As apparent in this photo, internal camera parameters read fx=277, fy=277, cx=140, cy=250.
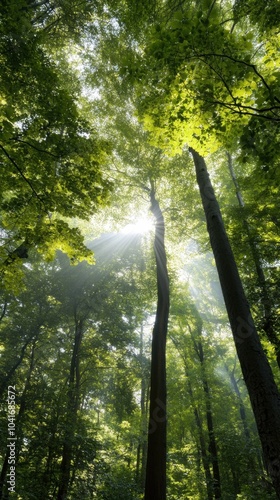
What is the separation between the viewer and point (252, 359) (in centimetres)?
300

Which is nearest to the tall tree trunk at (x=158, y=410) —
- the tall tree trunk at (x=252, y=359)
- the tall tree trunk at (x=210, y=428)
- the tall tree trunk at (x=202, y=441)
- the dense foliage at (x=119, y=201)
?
the dense foliage at (x=119, y=201)

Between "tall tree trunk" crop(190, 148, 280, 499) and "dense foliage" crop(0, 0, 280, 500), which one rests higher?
"dense foliage" crop(0, 0, 280, 500)

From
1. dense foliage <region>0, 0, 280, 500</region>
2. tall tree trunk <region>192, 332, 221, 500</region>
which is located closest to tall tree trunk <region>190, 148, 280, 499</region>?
dense foliage <region>0, 0, 280, 500</region>

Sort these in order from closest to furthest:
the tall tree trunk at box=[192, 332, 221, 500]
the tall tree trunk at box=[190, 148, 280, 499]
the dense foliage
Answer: the tall tree trunk at box=[190, 148, 280, 499], the dense foliage, the tall tree trunk at box=[192, 332, 221, 500]

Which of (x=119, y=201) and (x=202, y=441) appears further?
(x=202, y=441)

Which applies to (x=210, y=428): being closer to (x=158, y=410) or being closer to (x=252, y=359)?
(x=158, y=410)

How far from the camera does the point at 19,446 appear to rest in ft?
24.2

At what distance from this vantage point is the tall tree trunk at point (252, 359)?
8.38 ft

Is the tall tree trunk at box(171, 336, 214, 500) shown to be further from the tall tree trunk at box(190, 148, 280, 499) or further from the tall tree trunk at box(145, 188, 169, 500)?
the tall tree trunk at box(190, 148, 280, 499)

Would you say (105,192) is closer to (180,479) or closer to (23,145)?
(23,145)

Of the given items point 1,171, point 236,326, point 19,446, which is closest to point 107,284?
point 19,446

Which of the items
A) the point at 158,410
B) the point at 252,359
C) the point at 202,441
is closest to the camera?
the point at 252,359

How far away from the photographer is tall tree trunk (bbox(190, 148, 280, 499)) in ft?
8.38

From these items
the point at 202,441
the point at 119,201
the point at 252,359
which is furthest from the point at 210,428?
the point at 252,359
